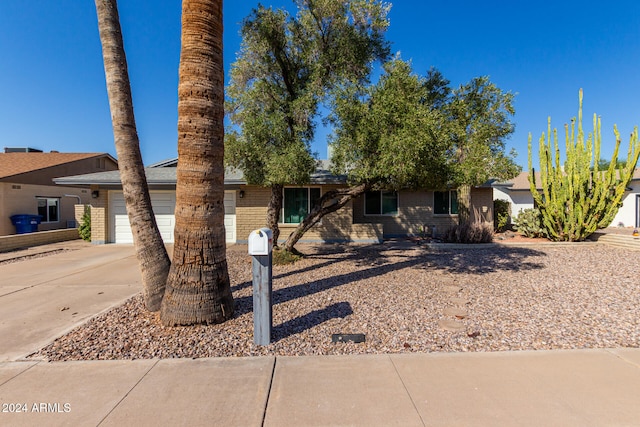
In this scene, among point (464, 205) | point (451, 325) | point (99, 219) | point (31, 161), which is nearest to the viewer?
point (451, 325)

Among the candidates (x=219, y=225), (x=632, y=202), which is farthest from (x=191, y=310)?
(x=632, y=202)

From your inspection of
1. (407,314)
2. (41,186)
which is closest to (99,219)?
(41,186)

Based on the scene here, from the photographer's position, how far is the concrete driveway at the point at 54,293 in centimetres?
398

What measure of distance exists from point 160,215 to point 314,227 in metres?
6.35

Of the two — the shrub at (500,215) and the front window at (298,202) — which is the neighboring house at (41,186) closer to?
the front window at (298,202)

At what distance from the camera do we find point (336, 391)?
2.74 metres

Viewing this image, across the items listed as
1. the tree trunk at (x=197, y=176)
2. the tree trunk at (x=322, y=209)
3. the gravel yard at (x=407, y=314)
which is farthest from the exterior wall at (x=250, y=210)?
the tree trunk at (x=197, y=176)

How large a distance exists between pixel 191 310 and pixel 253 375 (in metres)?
1.44

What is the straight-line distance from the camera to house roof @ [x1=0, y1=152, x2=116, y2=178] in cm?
1576

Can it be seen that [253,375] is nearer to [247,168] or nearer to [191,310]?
[191,310]

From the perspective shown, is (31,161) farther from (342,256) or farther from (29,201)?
(342,256)

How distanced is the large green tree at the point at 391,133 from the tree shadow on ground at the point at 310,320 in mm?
2615

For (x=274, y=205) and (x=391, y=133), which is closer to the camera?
(x=391, y=133)

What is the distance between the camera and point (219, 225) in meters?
4.06
